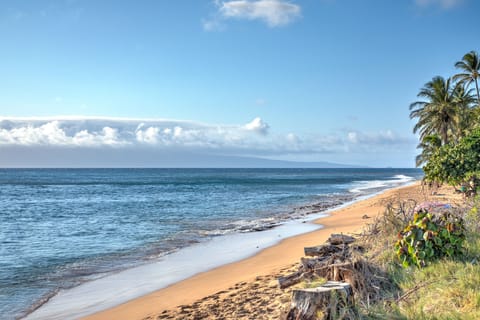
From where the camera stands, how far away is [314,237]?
14.9 m

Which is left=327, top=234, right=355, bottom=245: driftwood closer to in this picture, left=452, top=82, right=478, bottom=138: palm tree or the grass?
the grass

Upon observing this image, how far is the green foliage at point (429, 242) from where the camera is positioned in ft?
21.8

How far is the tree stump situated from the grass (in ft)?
0.94

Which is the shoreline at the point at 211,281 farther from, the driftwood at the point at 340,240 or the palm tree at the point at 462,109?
the palm tree at the point at 462,109

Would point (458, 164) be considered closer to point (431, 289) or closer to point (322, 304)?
point (431, 289)

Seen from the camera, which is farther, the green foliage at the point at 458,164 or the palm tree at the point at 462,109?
the palm tree at the point at 462,109

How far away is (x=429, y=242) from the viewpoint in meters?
6.68

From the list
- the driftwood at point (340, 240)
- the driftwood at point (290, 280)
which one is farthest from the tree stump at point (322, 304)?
the driftwood at point (340, 240)

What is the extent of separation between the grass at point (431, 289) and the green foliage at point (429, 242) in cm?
14

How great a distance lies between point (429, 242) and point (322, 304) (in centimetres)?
273

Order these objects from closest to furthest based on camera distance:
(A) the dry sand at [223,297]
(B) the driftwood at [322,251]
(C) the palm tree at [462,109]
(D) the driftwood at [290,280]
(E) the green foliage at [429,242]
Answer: (E) the green foliage at [429,242] → (A) the dry sand at [223,297] → (D) the driftwood at [290,280] → (B) the driftwood at [322,251] → (C) the palm tree at [462,109]

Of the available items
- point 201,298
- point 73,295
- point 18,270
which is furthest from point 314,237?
point 18,270

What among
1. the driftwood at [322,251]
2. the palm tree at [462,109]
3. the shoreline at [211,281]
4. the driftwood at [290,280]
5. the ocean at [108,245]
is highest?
the palm tree at [462,109]

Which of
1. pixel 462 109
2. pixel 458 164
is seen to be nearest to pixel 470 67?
pixel 462 109
